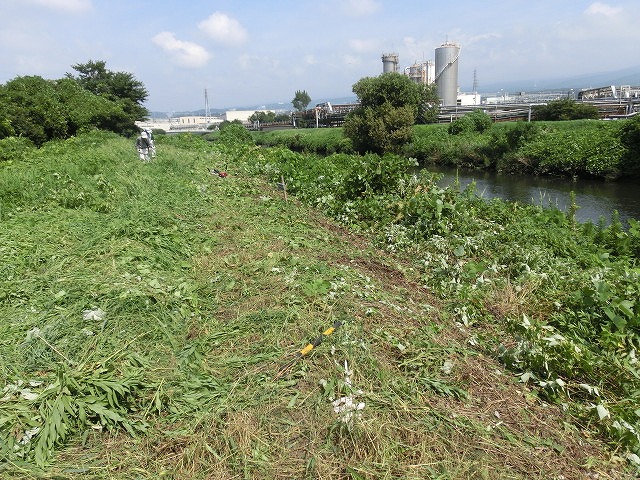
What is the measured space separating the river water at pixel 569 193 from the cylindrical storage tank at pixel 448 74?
50833 millimetres

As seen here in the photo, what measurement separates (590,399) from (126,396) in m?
3.59

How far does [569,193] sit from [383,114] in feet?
53.8

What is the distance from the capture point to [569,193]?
18.9 meters

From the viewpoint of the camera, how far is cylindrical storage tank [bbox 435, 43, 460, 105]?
70.9 metres

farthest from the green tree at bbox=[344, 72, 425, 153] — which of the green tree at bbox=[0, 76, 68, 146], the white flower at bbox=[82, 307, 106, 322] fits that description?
the white flower at bbox=[82, 307, 106, 322]

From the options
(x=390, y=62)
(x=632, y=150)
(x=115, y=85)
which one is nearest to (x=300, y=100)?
(x=390, y=62)

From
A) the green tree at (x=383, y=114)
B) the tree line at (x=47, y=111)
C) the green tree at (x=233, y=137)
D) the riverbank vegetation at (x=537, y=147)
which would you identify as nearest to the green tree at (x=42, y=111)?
the tree line at (x=47, y=111)

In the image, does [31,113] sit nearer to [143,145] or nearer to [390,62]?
[143,145]

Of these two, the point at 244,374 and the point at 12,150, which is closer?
the point at 244,374

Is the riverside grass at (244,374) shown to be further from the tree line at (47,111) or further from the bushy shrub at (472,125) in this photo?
the bushy shrub at (472,125)

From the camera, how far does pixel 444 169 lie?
2969cm

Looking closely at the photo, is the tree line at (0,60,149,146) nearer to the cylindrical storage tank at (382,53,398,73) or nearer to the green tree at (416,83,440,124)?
the green tree at (416,83,440,124)

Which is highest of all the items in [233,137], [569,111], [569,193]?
[569,111]

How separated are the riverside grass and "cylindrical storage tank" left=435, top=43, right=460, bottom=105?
73.0 metres
